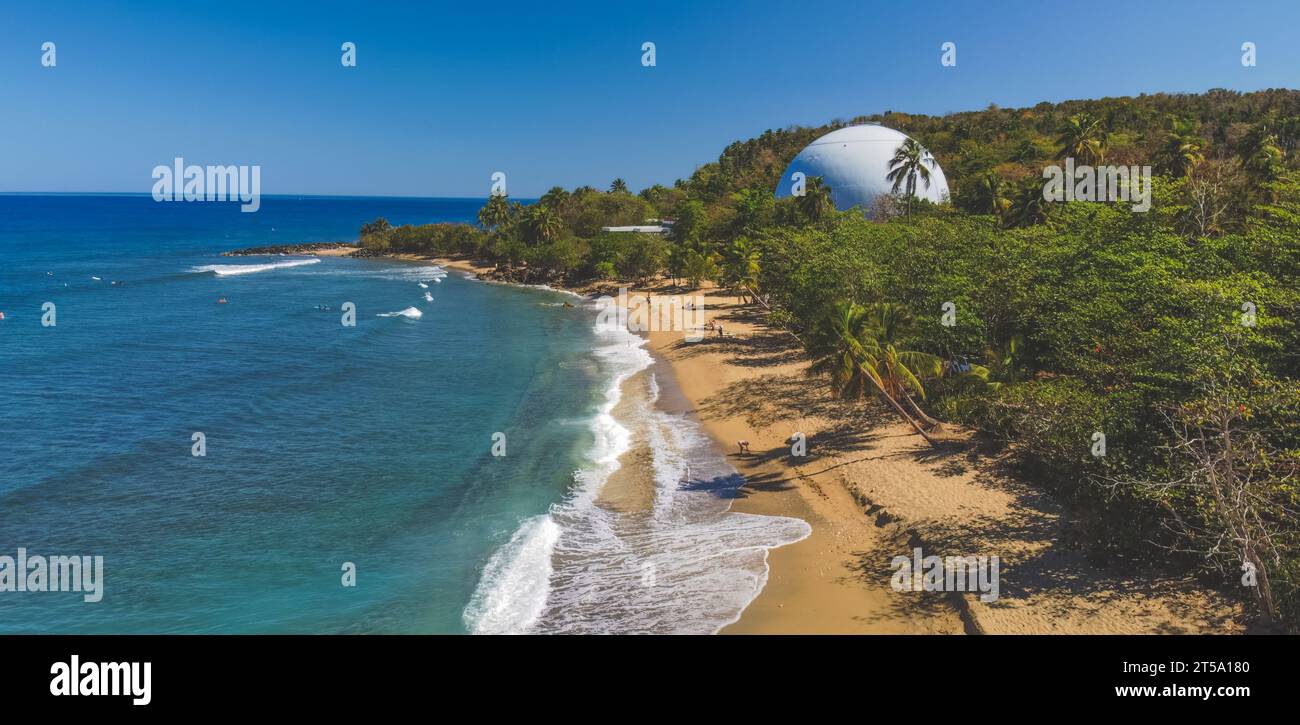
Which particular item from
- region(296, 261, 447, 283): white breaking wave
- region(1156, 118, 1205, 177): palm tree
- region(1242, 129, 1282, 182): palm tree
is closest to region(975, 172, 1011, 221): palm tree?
region(1156, 118, 1205, 177): palm tree

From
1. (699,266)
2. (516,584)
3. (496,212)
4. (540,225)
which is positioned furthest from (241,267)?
(516,584)

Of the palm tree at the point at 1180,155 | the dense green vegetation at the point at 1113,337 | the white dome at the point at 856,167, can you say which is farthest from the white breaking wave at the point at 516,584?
the white dome at the point at 856,167

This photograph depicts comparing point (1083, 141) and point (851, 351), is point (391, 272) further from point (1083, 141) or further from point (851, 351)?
point (851, 351)

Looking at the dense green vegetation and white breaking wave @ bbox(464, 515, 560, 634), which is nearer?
the dense green vegetation

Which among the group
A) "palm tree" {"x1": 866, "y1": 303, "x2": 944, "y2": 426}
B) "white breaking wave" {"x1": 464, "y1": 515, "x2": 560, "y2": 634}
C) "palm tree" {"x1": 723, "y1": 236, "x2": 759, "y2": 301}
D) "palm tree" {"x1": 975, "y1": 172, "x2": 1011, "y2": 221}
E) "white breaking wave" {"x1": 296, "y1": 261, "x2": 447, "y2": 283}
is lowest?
"white breaking wave" {"x1": 464, "y1": 515, "x2": 560, "y2": 634}

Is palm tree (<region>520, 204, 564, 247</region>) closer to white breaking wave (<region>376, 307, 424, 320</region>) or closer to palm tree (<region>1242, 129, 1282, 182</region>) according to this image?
white breaking wave (<region>376, 307, 424, 320</region>)
